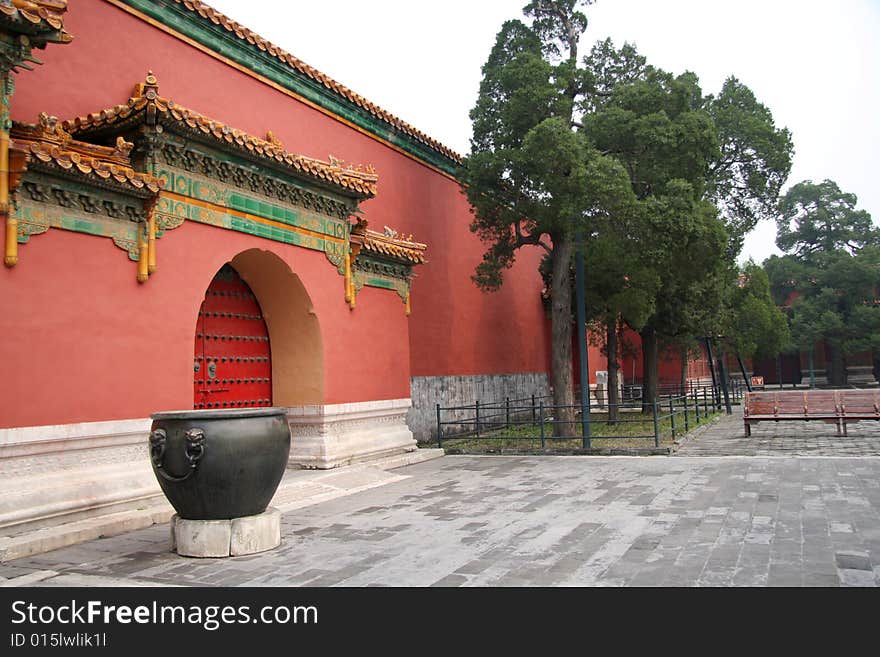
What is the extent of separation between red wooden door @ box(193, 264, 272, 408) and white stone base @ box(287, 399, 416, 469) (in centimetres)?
68

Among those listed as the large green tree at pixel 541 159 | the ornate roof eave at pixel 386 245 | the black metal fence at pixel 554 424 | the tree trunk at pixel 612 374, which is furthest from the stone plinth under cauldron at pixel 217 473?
the tree trunk at pixel 612 374

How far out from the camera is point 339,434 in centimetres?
1015

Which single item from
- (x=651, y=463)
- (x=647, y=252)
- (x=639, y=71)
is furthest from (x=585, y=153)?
(x=651, y=463)

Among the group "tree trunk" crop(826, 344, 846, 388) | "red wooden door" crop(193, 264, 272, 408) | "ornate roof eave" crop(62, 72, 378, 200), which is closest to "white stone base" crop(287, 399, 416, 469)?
"red wooden door" crop(193, 264, 272, 408)

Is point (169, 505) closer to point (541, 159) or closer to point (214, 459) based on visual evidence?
point (214, 459)

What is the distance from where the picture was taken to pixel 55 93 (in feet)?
25.3

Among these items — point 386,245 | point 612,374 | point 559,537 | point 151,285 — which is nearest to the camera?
point 559,537

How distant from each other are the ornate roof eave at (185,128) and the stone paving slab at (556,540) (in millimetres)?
4090

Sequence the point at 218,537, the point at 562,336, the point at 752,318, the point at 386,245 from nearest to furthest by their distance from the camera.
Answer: the point at 218,537, the point at 386,245, the point at 562,336, the point at 752,318

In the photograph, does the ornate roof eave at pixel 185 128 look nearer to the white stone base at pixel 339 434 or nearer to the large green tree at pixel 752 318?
the white stone base at pixel 339 434

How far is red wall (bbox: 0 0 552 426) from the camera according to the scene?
6.23 metres

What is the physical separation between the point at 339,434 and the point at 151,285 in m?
3.80

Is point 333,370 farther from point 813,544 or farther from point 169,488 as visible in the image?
point 813,544

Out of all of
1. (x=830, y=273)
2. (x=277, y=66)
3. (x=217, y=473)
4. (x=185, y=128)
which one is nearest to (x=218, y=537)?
(x=217, y=473)
